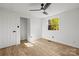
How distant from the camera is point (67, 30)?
3.41 m

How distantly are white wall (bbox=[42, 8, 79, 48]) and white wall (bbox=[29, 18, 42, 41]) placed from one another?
222 millimetres

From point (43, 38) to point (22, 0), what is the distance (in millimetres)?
3111

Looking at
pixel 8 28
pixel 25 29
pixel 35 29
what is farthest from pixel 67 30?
pixel 8 28

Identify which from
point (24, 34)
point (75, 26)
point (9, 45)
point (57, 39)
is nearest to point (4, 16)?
point (9, 45)

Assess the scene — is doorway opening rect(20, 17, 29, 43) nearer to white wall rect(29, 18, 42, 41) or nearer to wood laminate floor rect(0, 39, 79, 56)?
white wall rect(29, 18, 42, 41)

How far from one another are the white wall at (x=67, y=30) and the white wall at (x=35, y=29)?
222mm

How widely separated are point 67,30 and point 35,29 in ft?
5.41

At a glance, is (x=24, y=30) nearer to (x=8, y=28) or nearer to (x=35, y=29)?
(x=35, y=29)

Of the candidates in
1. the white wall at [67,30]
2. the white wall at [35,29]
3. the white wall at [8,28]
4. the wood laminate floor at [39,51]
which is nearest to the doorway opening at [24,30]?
the white wall at [35,29]

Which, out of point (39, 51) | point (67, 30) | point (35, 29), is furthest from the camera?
point (35, 29)

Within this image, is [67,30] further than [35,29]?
No

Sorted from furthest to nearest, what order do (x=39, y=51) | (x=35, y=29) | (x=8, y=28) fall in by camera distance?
1. (x=35, y=29)
2. (x=8, y=28)
3. (x=39, y=51)

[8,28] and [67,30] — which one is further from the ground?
[8,28]

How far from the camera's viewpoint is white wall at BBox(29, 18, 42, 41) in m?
3.93
